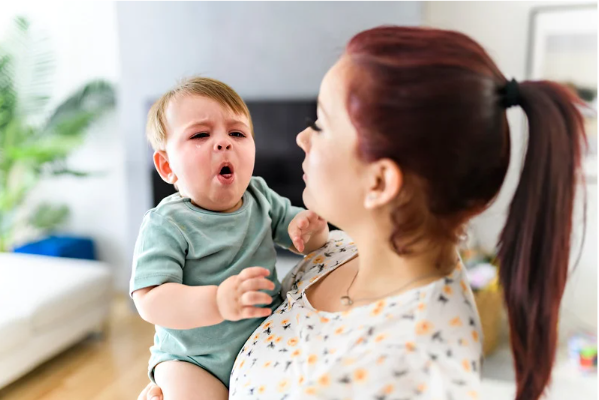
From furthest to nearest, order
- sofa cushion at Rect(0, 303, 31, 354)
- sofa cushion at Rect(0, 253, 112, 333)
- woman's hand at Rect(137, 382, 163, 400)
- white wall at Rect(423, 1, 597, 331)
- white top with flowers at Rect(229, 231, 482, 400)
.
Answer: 1. white wall at Rect(423, 1, 597, 331)
2. sofa cushion at Rect(0, 253, 112, 333)
3. sofa cushion at Rect(0, 303, 31, 354)
4. woman's hand at Rect(137, 382, 163, 400)
5. white top with flowers at Rect(229, 231, 482, 400)

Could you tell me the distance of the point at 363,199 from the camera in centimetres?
78

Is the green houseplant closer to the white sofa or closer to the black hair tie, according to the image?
the white sofa

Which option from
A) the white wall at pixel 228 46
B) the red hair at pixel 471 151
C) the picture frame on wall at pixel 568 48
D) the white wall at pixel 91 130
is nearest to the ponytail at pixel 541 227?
the red hair at pixel 471 151

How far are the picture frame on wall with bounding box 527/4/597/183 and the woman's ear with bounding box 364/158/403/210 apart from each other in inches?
112

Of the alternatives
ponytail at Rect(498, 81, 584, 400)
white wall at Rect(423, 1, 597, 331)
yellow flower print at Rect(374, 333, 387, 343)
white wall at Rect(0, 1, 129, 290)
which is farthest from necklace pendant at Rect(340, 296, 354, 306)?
white wall at Rect(0, 1, 129, 290)

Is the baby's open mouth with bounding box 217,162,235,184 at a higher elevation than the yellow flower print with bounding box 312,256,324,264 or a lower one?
higher

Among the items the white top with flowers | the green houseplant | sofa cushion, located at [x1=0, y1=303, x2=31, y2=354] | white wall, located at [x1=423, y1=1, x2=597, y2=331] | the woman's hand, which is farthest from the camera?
the green houseplant

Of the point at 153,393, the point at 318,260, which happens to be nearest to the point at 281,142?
the point at 318,260

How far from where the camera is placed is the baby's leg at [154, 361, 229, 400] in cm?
91

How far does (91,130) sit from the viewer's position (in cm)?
426

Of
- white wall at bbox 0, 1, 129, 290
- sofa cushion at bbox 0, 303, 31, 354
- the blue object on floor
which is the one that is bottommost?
the blue object on floor

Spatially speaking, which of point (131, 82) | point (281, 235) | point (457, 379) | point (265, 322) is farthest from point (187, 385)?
point (131, 82)

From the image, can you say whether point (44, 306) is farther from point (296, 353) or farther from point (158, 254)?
point (296, 353)

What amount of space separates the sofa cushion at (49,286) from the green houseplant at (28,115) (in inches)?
23.5
